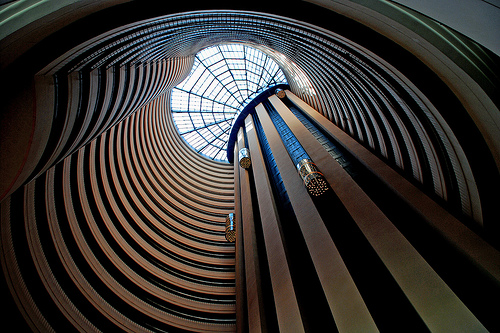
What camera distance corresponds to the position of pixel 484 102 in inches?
131

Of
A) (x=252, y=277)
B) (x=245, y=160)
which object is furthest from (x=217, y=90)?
(x=252, y=277)

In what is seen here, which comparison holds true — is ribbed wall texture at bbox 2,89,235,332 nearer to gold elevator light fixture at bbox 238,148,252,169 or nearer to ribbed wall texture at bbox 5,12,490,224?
ribbed wall texture at bbox 5,12,490,224

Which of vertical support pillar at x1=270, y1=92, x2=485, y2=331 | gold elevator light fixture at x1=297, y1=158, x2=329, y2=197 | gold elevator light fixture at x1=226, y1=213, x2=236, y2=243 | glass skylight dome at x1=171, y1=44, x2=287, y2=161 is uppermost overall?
glass skylight dome at x1=171, y1=44, x2=287, y2=161

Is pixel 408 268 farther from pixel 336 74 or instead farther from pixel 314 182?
pixel 336 74

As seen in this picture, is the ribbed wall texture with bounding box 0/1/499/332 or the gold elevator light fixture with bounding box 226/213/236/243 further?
the gold elevator light fixture with bounding box 226/213/236/243

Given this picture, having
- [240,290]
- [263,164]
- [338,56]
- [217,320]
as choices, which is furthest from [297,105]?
[217,320]

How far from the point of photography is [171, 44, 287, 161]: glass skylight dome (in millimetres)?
25656

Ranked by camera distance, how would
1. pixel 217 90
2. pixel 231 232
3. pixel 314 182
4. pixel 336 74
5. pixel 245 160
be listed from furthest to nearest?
pixel 217 90, pixel 245 160, pixel 231 232, pixel 336 74, pixel 314 182

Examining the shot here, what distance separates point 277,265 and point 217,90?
27111mm

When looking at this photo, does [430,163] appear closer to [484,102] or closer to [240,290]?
[484,102]

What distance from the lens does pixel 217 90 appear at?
2897 cm

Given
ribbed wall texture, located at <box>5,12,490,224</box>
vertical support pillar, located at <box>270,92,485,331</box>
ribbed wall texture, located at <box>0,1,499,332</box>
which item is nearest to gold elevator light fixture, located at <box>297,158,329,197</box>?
vertical support pillar, located at <box>270,92,485,331</box>

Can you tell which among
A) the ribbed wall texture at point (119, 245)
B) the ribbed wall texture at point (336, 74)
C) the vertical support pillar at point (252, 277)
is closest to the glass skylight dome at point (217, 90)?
the ribbed wall texture at point (119, 245)

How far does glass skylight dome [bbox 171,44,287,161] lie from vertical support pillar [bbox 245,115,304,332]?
658 inches
